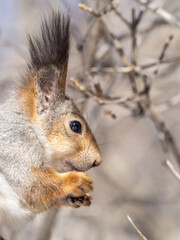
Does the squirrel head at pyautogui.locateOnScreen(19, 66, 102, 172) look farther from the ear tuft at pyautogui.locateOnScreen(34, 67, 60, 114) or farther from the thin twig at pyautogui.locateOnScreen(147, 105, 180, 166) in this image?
the thin twig at pyautogui.locateOnScreen(147, 105, 180, 166)

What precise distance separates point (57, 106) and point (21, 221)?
0.59 m

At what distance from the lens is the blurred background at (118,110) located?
2.94 m

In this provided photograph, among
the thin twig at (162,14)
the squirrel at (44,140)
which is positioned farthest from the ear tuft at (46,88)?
the thin twig at (162,14)

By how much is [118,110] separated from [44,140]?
8.30 feet

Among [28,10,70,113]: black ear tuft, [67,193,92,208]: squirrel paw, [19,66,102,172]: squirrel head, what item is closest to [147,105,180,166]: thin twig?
[19,66,102,172]: squirrel head

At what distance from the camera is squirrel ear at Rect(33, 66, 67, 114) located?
88.4 inches

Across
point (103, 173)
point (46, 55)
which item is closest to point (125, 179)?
point (103, 173)

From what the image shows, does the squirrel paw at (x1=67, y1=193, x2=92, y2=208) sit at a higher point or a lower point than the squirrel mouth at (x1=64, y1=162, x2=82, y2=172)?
lower

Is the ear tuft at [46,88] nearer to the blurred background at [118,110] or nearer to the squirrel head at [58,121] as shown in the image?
the squirrel head at [58,121]

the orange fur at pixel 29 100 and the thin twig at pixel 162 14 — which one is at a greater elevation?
the thin twig at pixel 162 14

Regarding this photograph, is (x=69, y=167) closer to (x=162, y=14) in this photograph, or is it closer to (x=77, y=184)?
(x=77, y=184)

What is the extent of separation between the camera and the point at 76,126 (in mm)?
2211

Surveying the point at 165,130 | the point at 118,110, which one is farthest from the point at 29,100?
the point at 118,110

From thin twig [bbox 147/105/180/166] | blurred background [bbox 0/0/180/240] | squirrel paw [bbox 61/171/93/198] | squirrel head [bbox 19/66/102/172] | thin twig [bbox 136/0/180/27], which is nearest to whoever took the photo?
squirrel paw [bbox 61/171/93/198]
